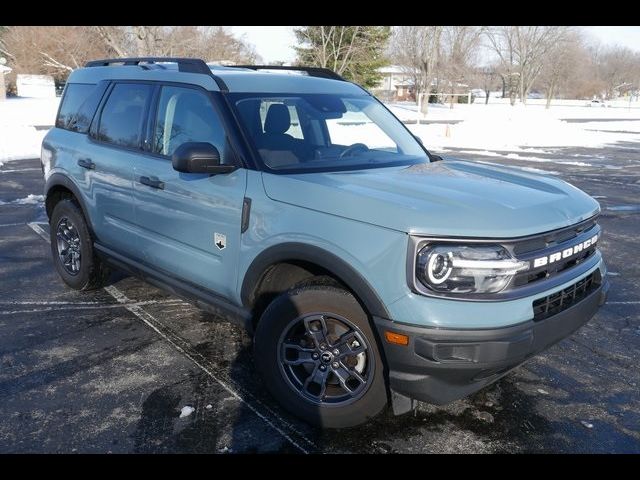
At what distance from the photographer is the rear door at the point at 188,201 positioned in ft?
11.4

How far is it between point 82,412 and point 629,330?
4084mm

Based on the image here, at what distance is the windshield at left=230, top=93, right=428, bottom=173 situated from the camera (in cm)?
359

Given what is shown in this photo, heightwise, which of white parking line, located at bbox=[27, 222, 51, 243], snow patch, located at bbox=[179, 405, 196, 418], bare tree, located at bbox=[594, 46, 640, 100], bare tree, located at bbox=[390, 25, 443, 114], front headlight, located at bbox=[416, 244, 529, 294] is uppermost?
bare tree, located at bbox=[594, 46, 640, 100]

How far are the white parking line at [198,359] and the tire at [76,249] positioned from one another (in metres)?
0.25

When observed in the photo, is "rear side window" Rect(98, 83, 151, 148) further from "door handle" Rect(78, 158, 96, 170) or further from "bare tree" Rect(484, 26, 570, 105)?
"bare tree" Rect(484, 26, 570, 105)

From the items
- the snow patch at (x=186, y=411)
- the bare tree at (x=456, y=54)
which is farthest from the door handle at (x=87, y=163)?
the bare tree at (x=456, y=54)

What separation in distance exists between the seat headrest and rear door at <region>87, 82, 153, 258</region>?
1083 millimetres

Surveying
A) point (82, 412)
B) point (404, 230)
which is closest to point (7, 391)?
point (82, 412)

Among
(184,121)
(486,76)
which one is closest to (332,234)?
(184,121)

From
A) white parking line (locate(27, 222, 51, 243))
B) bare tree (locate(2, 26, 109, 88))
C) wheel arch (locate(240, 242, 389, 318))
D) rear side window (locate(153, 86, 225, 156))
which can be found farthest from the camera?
bare tree (locate(2, 26, 109, 88))

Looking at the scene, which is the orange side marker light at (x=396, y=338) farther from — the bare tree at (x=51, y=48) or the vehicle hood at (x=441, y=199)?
the bare tree at (x=51, y=48)

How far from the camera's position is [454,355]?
2637mm

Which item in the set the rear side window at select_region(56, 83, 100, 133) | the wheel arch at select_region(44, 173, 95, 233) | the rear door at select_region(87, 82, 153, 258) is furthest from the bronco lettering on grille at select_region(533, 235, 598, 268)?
the rear side window at select_region(56, 83, 100, 133)

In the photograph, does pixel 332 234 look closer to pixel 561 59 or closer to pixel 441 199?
pixel 441 199
